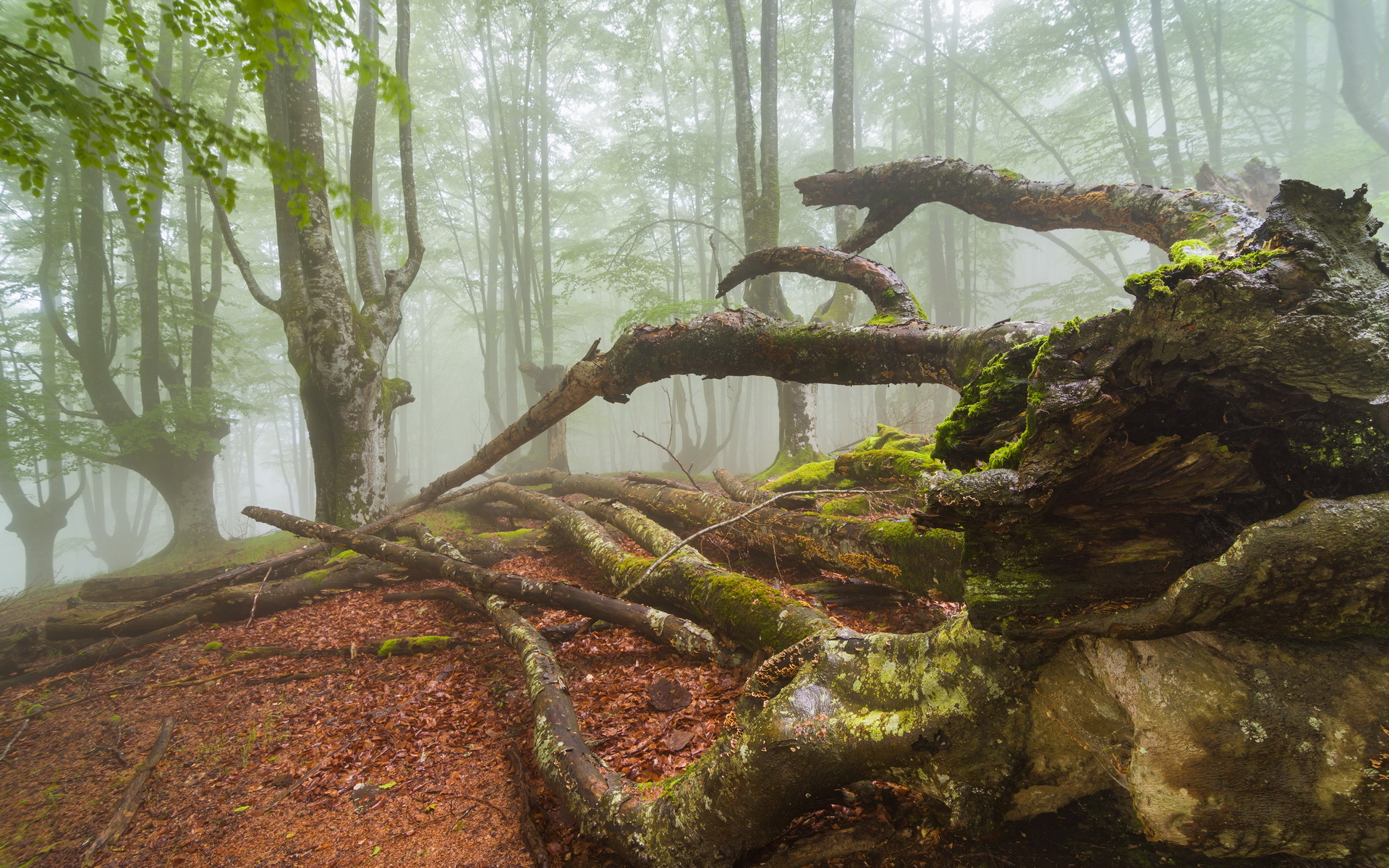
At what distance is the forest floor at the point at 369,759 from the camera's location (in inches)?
81.4

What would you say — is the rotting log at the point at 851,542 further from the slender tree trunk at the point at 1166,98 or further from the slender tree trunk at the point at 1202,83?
the slender tree trunk at the point at 1202,83

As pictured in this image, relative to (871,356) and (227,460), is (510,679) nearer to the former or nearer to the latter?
(871,356)

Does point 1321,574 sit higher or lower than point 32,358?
lower

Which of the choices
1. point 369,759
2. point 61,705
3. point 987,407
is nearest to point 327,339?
point 61,705

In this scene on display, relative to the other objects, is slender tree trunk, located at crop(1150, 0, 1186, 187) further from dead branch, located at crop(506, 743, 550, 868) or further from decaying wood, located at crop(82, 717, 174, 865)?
decaying wood, located at crop(82, 717, 174, 865)

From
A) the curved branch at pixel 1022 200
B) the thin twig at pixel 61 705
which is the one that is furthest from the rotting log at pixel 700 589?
the thin twig at pixel 61 705

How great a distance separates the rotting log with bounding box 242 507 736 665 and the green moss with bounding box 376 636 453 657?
54cm

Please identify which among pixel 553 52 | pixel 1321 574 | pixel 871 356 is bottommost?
pixel 1321 574

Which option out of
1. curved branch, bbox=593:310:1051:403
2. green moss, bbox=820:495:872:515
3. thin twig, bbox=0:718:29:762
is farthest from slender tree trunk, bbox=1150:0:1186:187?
thin twig, bbox=0:718:29:762

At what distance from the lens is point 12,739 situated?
368 cm

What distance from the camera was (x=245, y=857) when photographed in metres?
2.53

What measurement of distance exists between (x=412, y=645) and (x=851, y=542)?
3.95 metres

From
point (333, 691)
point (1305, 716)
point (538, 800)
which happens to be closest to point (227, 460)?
point (333, 691)

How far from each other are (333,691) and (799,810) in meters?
3.93
